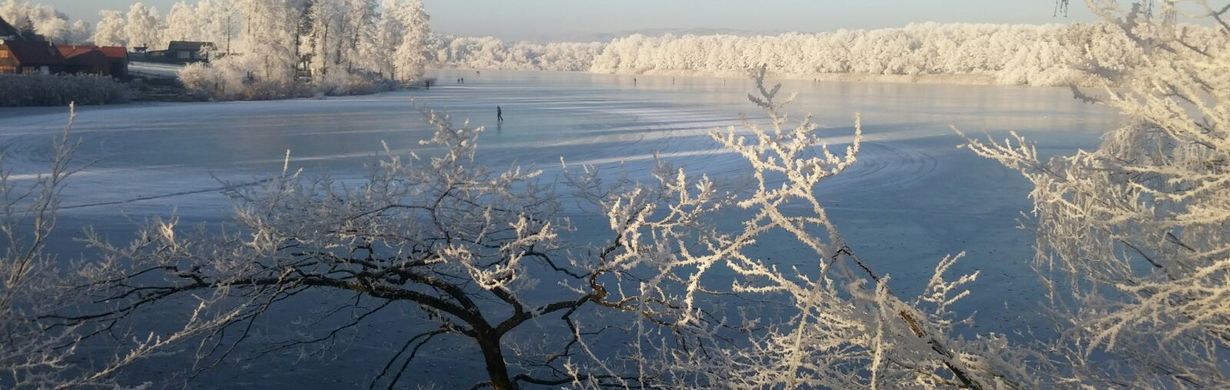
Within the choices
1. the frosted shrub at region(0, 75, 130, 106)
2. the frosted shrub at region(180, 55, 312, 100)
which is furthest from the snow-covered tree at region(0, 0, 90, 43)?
the frosted shrub at region(0, 75, 130, 106)

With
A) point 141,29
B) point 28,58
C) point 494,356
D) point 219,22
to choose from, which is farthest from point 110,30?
point 494,356

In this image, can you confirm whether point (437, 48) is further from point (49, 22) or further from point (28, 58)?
point (28, 58)

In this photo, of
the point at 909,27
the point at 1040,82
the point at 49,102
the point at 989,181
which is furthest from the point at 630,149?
the point at 909,27

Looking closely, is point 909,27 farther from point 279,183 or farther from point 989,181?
point 279,183

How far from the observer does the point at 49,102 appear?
33781 mm

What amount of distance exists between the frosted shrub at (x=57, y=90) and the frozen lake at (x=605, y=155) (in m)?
1.92

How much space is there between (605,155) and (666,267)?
634 inches

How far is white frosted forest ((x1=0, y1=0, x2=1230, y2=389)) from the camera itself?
2.67 m

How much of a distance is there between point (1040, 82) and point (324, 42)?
6166 cm

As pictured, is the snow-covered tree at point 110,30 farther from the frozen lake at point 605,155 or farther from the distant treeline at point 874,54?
the frozen lake at point 605,155

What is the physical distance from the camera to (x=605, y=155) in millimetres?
19391

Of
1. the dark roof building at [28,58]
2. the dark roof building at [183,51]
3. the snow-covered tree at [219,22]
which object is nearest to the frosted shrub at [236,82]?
the dark roof building at [28,58]

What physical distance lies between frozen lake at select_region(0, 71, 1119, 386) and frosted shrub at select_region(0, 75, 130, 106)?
6.31 ft

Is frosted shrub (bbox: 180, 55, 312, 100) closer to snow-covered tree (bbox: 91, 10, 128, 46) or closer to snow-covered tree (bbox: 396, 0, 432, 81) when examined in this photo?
snow-covered tree (bbox: 396, 0, 432, 81)
